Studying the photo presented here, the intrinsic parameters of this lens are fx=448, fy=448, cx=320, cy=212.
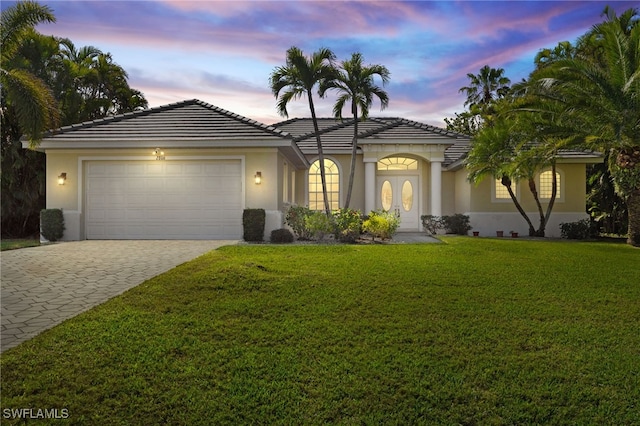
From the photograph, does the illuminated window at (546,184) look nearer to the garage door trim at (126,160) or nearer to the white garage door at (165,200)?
the garage door trim at (126,160)

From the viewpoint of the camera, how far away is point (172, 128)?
15594 mm

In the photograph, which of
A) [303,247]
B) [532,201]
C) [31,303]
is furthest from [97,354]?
[532,201]

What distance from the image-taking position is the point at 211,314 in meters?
5.73

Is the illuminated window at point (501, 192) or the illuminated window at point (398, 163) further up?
the illuminated window at point (398, 163)

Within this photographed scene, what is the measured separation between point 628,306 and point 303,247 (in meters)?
7.73

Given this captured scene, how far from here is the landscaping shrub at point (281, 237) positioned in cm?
1429

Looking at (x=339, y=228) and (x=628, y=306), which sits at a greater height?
(x=339, y=228)

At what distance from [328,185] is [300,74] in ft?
19.6

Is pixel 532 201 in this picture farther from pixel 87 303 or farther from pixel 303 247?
pixel 87 303

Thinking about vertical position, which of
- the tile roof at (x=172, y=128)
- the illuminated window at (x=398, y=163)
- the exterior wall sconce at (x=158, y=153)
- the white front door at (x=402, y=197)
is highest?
the tile roof at (x=172, y=128)

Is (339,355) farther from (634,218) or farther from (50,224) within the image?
(634,218)

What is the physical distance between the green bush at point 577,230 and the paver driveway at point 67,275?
14302mm

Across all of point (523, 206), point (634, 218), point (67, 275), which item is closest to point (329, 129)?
point (523, 206)

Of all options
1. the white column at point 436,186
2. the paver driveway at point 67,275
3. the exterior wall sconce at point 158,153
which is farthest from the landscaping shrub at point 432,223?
the exterior wall sconce at point 158,153
